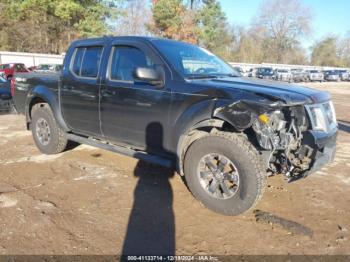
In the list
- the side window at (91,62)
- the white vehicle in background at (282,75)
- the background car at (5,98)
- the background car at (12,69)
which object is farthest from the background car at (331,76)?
the side window at (91,62)

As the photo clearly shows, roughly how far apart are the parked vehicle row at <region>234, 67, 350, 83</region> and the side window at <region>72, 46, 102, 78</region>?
28.7 meters

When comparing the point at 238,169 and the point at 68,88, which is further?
the point at 68,88

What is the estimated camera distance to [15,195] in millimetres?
4332

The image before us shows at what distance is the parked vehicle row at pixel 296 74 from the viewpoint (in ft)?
124

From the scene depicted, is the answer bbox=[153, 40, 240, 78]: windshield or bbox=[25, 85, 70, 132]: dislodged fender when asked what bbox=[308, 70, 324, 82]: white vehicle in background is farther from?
bbox=[25, 85, 70, 132]: dislodged fender

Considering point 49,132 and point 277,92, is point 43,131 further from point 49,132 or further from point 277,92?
point 277,92

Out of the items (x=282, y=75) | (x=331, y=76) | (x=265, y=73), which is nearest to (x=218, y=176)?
(x=265, y=73)

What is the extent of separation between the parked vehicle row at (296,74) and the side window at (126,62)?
29.1m

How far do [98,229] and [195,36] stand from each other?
43151mm

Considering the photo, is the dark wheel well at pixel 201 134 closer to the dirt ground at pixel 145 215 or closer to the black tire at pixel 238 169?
the black tire at pixel 238 169

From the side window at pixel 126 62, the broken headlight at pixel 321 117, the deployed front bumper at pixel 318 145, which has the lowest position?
the deployed front bumper at pixel 318 145

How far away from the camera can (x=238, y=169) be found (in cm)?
367

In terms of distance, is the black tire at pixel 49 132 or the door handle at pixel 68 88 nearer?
the door handle at pixel 68 88

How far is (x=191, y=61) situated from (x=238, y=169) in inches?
66.8
